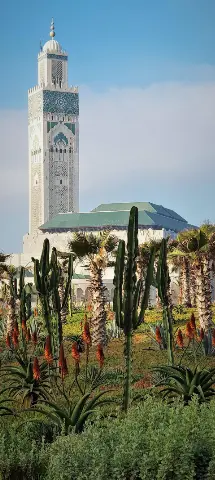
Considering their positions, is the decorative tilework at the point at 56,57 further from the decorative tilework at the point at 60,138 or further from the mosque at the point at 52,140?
the decorative tilework at the point at 60,138

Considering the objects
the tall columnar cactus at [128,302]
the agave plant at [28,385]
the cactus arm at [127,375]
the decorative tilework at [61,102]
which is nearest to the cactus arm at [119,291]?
the tall columnar cactus at [128,302]

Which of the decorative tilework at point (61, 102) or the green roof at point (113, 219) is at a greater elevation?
the decorative tilework at point (61, 102)

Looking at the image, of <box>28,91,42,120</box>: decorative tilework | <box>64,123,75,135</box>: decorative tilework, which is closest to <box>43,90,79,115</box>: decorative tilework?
<box>28,91,42,120</box>: decorative tilework

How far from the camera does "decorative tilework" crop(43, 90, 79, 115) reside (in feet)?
407

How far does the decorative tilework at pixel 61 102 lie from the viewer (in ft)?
407

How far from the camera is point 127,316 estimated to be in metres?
12.8

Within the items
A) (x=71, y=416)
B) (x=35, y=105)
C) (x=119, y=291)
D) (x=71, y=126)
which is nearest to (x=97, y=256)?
(x=119, y=291)

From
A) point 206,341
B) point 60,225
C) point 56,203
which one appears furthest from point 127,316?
point 56,203

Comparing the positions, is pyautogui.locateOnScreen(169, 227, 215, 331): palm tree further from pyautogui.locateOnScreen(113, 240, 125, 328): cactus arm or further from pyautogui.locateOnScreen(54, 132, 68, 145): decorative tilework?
pyautogui.locateOnScreen(54, 132, 68, 145): decorative tilework

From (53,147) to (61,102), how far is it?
6.19 m

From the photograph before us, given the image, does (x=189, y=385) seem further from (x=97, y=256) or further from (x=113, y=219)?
(x=113, y=219)

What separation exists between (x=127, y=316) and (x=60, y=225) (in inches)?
3640

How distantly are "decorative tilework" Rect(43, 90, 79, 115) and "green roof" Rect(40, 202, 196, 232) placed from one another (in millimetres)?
19613

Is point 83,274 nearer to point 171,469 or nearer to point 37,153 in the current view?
point 37,153
